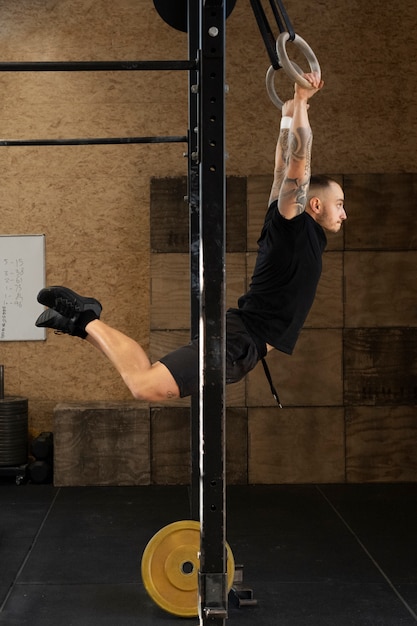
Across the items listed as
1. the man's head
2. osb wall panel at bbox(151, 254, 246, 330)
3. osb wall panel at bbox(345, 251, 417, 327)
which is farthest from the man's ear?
osb wall panel at bbox(345, 251, 417, 327)

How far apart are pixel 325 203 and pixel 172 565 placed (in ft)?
5.60

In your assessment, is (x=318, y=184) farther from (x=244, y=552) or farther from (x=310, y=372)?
(x=310, y=372)

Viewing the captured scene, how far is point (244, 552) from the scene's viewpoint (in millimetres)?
4754

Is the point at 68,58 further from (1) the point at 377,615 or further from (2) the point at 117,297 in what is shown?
(1) the point at 377,615

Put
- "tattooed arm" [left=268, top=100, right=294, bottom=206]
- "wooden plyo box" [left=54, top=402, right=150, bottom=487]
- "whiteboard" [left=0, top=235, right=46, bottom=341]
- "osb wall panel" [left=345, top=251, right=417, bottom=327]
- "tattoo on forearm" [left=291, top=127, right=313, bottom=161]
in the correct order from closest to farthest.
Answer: "tattoo on forearm" [left=291, top=127, right=313, bottom=161] → "tattooed arm" [left=268, top=100, right=294, bottom=206] → "wooden plyo box" [left=54, top=402, right=150, bottom=487] → "osb wall panel" [left=345, top=251, right=417, bottom=327] → "whiteboard" [left=0, top=235, right=46, bottom=341]

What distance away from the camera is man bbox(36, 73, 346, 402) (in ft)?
10.6

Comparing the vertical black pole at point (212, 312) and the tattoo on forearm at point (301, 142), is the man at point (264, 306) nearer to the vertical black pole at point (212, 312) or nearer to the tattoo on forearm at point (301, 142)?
the tattoo on forearm at point (301, 142)

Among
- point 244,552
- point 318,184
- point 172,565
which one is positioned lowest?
point 244,552

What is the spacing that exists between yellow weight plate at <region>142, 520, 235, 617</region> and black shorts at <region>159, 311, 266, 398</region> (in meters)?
0.80

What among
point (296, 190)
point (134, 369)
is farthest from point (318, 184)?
point (134, 369)

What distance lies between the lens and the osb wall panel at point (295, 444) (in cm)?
631

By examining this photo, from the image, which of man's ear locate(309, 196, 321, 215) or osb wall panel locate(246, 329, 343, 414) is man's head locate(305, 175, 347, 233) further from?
osb wall panel locate(246, 329, 343, 414)

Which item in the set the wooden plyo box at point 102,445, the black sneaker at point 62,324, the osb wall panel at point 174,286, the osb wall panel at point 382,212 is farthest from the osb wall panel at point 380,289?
the black sneaker at point 62,324

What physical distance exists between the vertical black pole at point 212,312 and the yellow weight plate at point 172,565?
1273 millimetres
